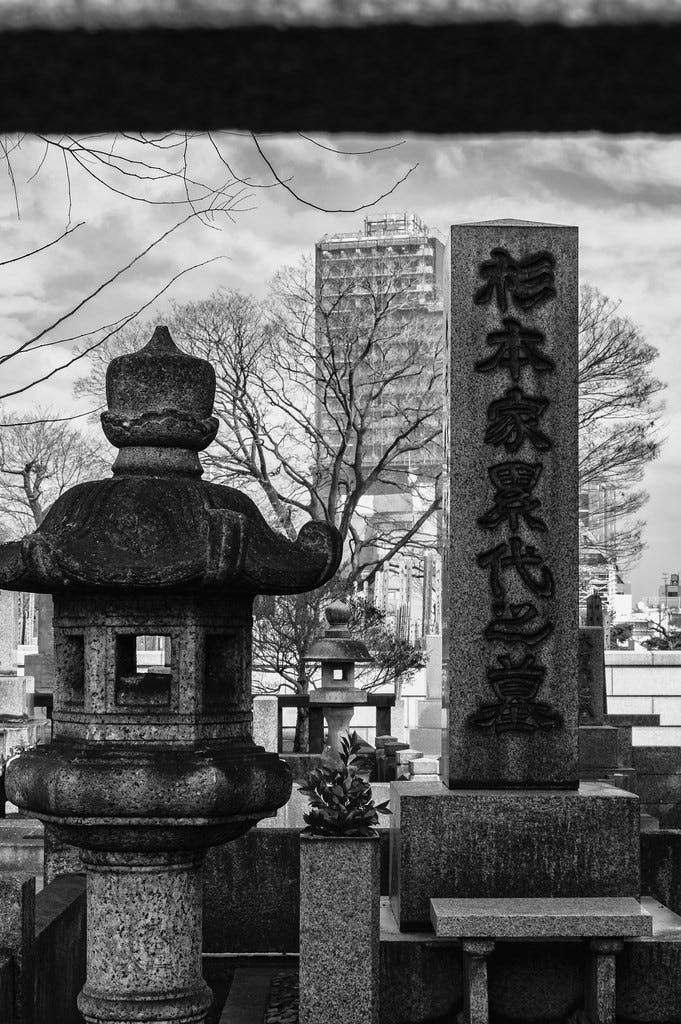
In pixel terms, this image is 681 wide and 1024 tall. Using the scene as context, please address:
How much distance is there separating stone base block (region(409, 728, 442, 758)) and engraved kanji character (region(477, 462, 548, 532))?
12.8 meters

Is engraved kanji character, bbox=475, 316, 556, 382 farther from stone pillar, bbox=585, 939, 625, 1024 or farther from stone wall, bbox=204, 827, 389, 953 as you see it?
stone pillar, bbox=585, 939, 625, 1024

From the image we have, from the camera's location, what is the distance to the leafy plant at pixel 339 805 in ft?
20.0

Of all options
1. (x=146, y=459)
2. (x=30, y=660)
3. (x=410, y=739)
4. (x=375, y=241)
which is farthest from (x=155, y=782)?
(x=30, y=660)

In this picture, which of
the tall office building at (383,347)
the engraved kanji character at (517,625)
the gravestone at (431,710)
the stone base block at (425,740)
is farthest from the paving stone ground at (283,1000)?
the tall office building at (383,347)

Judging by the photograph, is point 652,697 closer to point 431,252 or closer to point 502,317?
point 431,252

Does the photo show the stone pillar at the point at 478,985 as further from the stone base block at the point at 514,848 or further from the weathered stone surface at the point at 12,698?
the weathered stone surface at the point at 12,698

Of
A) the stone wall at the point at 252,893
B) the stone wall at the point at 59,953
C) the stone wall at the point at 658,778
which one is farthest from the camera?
the stone wall at the point at 658,778

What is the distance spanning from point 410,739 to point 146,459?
14.7 m

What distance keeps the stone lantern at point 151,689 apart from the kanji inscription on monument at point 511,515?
6.04 ft

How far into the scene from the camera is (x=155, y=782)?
5.18 meters

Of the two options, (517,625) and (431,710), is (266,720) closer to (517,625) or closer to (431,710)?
(431,710)

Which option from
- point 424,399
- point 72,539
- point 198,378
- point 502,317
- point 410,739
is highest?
point 424,399

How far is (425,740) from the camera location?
19812 mm

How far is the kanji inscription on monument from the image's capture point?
7.27 m
